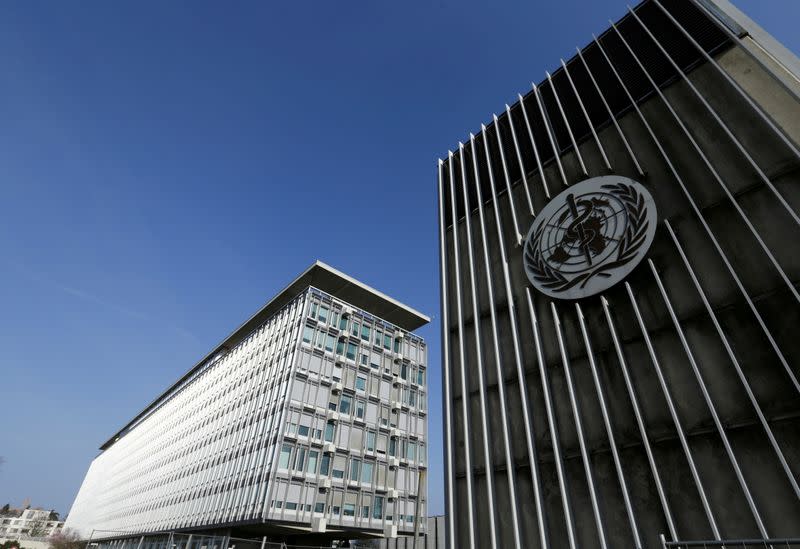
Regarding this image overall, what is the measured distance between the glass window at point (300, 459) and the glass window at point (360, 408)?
7021 mm

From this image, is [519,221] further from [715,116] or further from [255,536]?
[255,536]

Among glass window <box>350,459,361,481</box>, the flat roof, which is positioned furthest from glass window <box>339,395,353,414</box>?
the flat roof

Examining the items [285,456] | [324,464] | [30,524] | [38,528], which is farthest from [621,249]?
[30,524]

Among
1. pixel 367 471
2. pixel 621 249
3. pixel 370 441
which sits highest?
pixel 370 441

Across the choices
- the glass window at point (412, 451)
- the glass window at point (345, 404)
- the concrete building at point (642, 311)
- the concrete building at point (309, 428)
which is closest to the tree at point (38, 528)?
the concrete building at point (309, 428)

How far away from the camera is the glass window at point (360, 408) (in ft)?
142

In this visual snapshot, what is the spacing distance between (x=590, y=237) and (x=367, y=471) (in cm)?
3608

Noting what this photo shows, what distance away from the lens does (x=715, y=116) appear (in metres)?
11.4

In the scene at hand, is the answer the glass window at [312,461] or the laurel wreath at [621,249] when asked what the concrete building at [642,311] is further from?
the glass window at [312,461]

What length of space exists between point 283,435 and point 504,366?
29034mm

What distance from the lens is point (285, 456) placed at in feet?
121

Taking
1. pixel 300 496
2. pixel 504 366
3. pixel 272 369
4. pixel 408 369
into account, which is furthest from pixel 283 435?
pixel 504 366

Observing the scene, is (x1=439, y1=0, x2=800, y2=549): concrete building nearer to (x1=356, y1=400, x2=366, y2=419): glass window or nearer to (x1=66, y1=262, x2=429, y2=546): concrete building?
(x1=66, y1=262, x2=429, y2=546): concrete building

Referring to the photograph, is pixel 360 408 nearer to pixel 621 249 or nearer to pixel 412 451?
pixel 412 451
